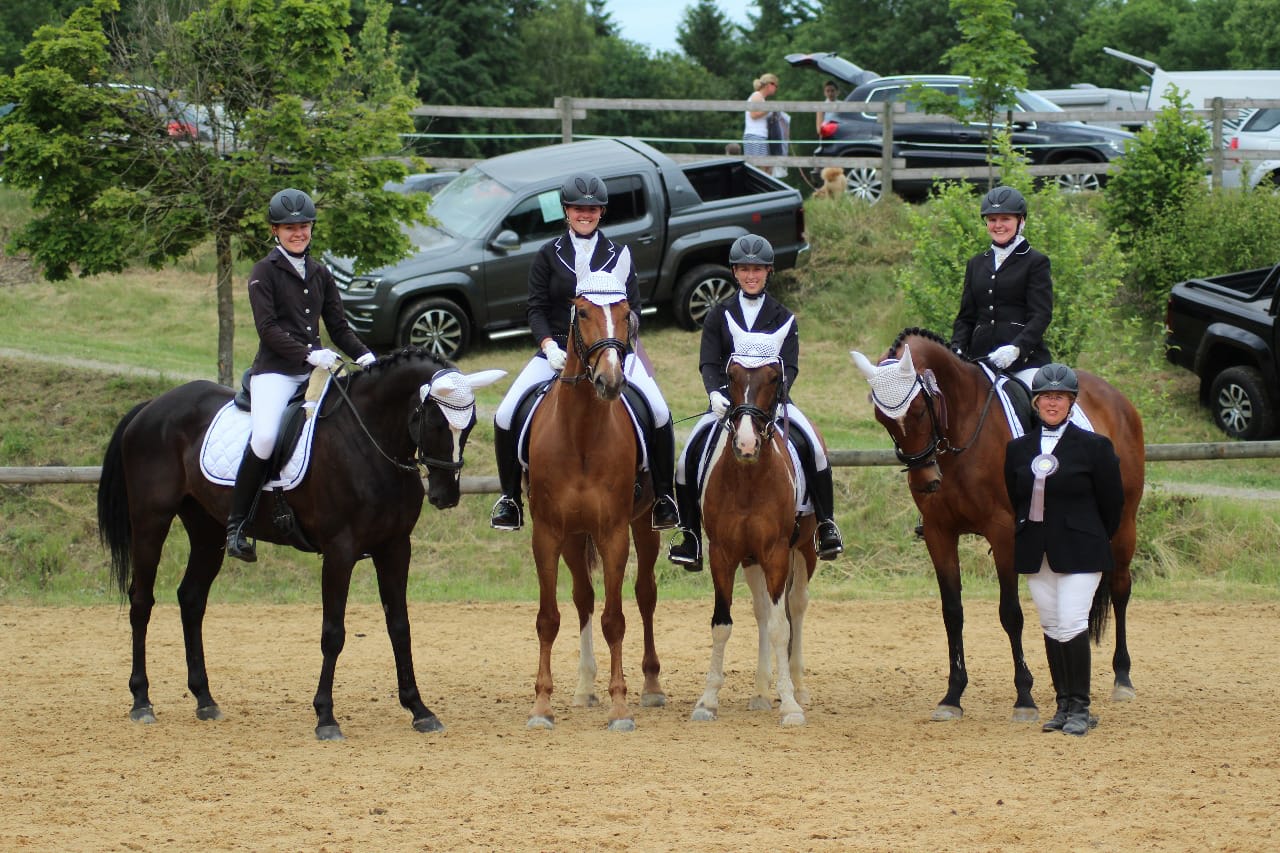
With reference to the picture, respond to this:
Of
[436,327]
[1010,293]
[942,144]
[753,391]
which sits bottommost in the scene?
[436,327]

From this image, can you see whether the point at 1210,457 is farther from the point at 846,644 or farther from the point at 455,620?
the point at 455,620

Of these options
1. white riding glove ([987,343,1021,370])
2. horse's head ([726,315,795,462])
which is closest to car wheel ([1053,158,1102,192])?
white riding glove ([987,343,1021,370])

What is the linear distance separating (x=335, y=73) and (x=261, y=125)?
106 centimetres

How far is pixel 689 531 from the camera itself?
8.99 m

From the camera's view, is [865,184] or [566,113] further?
[865,184]

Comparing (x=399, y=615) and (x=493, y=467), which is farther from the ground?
(x=399, y=615)

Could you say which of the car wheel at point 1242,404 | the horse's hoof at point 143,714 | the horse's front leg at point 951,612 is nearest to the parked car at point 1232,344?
the car wheel at point 1242,404

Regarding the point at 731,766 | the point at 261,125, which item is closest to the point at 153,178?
the point at 261,125

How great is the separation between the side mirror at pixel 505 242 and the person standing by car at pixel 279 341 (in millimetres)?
9458

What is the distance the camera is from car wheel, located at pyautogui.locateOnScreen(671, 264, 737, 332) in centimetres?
1948

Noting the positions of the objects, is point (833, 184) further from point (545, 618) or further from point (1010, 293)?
point (545, 618)

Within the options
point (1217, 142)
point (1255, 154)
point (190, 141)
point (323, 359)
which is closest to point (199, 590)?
point (323, 359)

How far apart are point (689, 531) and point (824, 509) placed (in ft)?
2.68

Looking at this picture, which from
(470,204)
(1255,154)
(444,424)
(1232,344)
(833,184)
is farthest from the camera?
(833,184)
